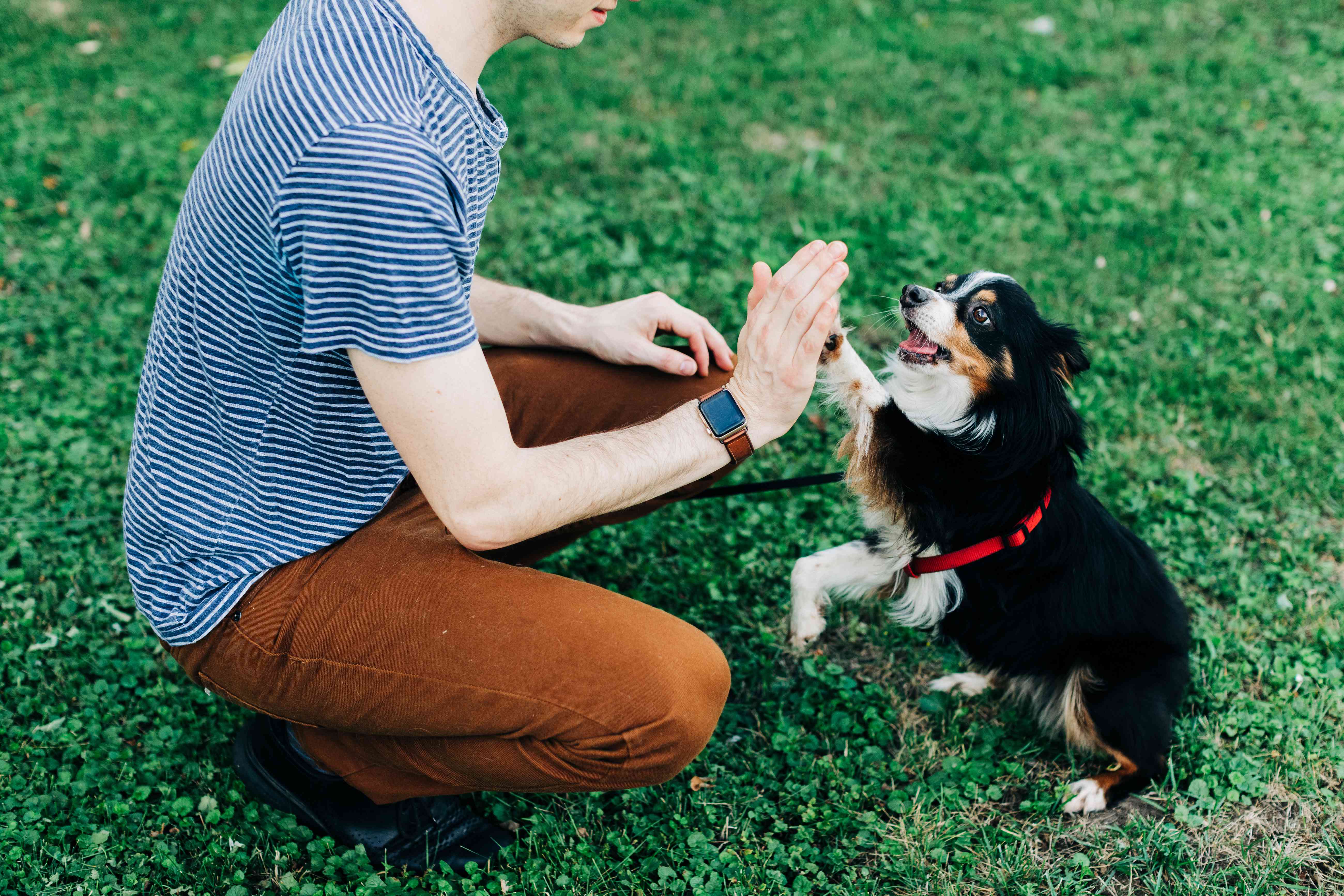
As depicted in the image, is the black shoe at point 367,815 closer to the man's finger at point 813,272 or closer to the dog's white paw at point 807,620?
the dog's white paw at point 807,620

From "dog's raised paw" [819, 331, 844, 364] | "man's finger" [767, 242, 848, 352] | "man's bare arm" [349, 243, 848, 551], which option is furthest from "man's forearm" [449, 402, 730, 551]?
"dog's raised paw" [819, 331, 844, 364]

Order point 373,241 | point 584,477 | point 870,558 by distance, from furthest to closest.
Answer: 1. point 870,558
2. point 584,477
3. point 373,241

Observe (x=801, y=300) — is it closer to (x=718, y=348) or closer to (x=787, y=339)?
(x=787, y=339)

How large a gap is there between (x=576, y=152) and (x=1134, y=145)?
106 inches

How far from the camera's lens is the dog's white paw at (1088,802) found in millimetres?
2262

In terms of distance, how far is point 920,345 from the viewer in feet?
7.73

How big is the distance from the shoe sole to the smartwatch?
4.00 ft

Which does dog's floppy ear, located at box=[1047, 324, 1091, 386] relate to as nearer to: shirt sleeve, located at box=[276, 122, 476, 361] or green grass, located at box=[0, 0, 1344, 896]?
green grass, located at box=[0, 0, 1344, 896]

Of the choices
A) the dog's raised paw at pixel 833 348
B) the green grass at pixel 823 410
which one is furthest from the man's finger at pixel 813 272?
the green grass at pixel 823 410

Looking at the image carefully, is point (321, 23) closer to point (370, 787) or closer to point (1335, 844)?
point (370, 787)

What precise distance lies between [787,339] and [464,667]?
32.7 inches

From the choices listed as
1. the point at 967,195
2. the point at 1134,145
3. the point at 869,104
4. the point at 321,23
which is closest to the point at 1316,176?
the point at 1134,145

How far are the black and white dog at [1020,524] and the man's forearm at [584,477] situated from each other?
58 cm

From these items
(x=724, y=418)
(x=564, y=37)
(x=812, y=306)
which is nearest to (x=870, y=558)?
(x=724, y=418)
